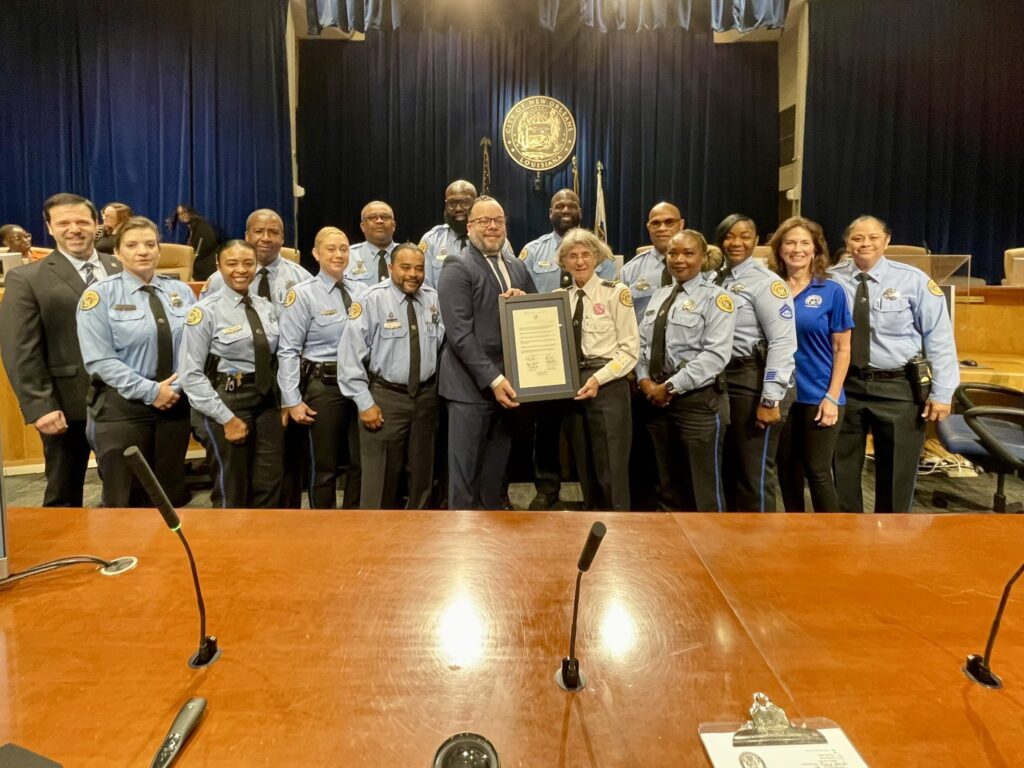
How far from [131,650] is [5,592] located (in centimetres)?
38

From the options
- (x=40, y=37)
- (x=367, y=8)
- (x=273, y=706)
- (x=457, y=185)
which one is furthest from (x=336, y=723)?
(x=40, y=37)

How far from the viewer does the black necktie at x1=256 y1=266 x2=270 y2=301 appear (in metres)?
3.32

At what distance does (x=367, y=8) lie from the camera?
6.61 metres

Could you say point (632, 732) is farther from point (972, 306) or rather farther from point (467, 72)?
point (467, 72)

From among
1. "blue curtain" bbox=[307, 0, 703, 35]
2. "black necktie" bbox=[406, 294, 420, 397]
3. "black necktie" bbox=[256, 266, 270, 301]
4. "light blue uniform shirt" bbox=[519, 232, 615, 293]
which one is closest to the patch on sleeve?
"black necktie" bbox=[256, 266, 270, 301]

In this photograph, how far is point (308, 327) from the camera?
3.01 metres

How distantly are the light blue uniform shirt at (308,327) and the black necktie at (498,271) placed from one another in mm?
604

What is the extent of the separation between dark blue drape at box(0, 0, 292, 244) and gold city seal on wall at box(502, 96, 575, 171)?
286 centimetres

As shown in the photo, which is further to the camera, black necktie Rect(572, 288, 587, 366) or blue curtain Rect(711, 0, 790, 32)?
blue curtain Rect(711, 0, 790, 32)

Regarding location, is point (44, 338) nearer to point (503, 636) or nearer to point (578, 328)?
point (578, 328)

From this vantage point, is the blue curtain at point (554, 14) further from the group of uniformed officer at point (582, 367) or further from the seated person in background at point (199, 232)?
the group of uniformed officer at point (582, 367)

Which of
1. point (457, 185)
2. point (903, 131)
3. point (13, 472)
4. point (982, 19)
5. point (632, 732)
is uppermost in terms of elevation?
point (982, 19)

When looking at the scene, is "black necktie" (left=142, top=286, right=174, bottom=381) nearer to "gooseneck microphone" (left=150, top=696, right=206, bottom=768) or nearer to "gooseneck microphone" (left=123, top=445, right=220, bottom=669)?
"gooseneck microphone" (left=123, top=445, right=220, bottom=669)

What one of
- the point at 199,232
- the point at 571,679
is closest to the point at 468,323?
the point at 571,679
